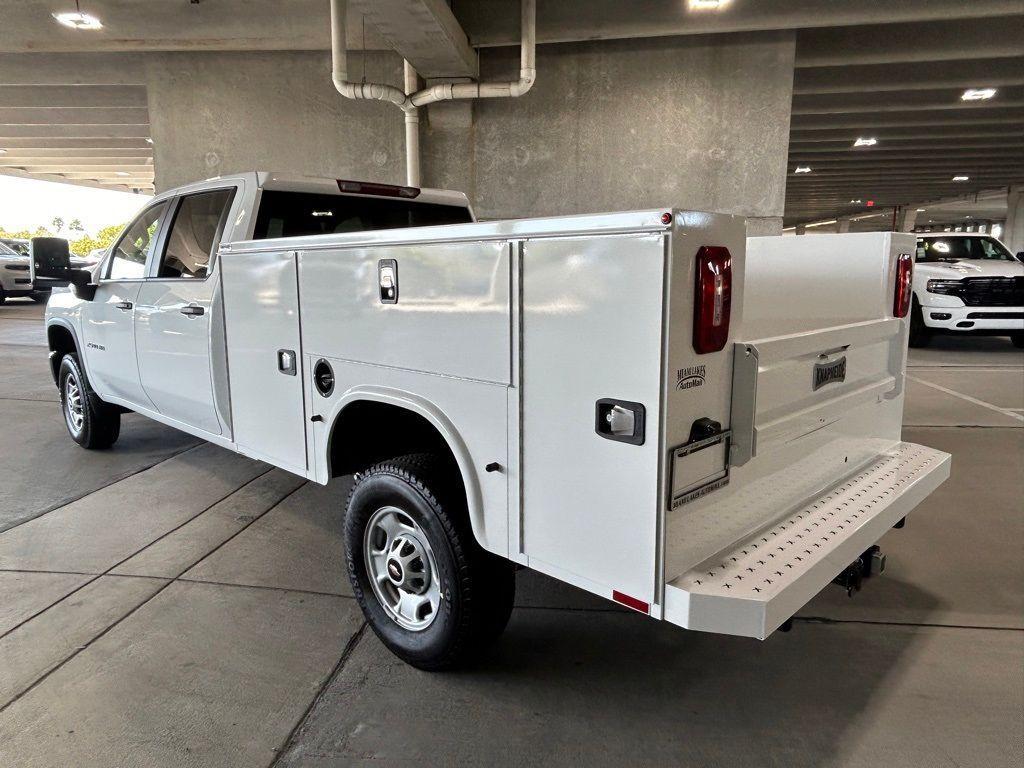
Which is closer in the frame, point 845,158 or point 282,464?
point 282,464

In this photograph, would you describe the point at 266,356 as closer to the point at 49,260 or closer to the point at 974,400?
the point at 49,260

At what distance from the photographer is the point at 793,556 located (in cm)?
220

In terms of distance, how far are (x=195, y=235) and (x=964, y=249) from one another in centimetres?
1284

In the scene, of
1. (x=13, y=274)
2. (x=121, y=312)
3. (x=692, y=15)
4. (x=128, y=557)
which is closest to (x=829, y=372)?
(x=128, y=557)

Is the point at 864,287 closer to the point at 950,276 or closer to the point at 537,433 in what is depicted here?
the point at 537,433

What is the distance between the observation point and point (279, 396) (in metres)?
3.38

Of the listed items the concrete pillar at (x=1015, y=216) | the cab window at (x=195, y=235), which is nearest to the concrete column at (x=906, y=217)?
the concrete pillar at (x=1015, y=216)

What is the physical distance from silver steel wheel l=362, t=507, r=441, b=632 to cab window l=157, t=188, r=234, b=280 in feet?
6.19

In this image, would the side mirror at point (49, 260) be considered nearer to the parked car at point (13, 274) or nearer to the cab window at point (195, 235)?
the cab window at point (195, 235)

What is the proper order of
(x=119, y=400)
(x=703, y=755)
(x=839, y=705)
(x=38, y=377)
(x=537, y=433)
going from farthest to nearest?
(x=38, y=377), (x=119, y=400), (x=839, y=705), (x=703, y=755), (x=537, y=433)

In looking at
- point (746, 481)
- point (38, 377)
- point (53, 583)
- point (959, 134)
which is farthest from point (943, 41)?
point (38, 377)

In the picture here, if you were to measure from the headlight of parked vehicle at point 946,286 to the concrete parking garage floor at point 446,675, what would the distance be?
325 inches

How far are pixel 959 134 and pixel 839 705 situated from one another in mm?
20093

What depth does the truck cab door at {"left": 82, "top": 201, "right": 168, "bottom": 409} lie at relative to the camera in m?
4.66
